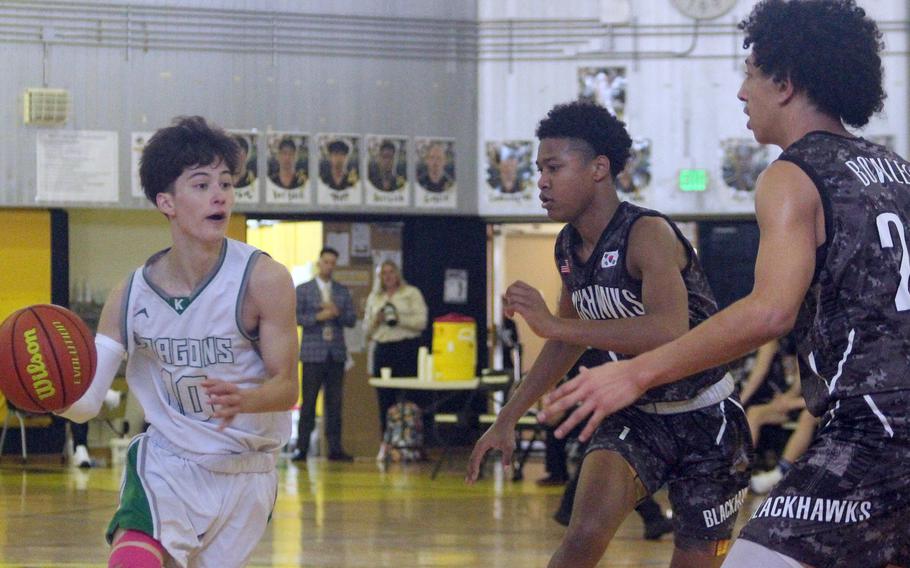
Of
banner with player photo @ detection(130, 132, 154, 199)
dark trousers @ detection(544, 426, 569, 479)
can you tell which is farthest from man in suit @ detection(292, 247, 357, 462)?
dark trousers @ detection(544, 426, 569, 479)

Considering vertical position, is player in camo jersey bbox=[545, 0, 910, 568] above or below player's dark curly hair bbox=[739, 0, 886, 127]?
below

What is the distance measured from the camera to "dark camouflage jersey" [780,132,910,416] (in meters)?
2.67

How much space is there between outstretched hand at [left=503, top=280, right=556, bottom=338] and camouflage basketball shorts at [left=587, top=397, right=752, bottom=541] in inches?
26.8

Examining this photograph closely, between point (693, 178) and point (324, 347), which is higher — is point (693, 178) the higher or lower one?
the higher one

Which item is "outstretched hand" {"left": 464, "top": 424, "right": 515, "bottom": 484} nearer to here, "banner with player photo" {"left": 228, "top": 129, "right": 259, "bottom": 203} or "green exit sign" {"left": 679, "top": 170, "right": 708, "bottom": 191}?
"banner with player photo" {"left": 228, "top": 129, "right": 259, "bottom": 203}

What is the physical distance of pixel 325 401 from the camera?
13.1 meters

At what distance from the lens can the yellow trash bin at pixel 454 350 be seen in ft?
41.2

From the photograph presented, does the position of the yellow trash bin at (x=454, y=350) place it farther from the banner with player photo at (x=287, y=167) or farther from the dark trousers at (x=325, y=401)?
the banner with player photo at (x=287, y=167)

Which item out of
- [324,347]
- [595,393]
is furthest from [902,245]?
[324,347]

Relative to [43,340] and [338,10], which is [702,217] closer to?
[338,10]

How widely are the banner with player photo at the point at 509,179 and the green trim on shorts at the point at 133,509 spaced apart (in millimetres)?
11170

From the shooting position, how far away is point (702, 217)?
48.1 ft

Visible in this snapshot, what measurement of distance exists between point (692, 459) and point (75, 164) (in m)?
10.6

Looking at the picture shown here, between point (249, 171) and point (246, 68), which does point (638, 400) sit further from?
point (246, 68)
